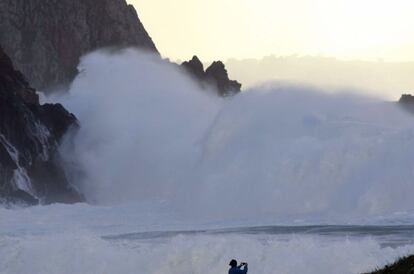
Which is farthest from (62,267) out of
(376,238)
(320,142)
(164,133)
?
(164,133)

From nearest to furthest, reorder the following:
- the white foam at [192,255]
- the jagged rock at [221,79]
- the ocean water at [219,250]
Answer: the white foam at [192,255] < the ocean water at [219,250] < the jagged rock at [221,79]

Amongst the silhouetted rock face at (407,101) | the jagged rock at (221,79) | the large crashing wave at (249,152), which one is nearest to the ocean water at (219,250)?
the large crashing wave at (249,152)

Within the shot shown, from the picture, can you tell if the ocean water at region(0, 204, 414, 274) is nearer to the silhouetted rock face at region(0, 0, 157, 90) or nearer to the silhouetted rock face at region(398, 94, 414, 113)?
the silhouetted rock face at region(398, 94, 414, 113)

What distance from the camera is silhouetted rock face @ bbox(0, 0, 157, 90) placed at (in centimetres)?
10194

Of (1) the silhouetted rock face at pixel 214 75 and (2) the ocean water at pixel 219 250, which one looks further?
(1) the silhouetted rock face at pixel 214 75

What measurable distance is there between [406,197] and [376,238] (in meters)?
10.5

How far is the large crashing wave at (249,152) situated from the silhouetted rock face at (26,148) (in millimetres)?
4068

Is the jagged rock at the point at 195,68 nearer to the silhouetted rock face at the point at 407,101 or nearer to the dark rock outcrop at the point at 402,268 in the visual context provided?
the silhouetted rock face at the point at 407,101

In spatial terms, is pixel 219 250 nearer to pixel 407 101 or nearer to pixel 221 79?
pixel 407 101

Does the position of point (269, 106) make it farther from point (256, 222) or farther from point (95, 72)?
point (95, 72)

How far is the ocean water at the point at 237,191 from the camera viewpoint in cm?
2564

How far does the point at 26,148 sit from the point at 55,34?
45142 mm

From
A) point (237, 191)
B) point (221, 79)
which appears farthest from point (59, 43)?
point (237, 191)

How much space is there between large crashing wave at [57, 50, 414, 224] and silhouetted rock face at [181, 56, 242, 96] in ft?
33.9
